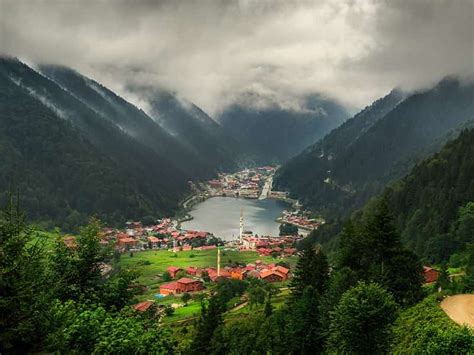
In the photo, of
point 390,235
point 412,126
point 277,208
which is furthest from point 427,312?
point 412,126

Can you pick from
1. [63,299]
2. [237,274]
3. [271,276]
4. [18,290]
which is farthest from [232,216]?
[18,290]

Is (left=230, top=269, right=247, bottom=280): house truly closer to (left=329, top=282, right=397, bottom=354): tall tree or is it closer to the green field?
the green field

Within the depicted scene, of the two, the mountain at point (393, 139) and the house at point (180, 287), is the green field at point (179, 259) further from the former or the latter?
the mountain at point (393, 139)

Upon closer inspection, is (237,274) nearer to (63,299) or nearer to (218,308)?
(218,308)

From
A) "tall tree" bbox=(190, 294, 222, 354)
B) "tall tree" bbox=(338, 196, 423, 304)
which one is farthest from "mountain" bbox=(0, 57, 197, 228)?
"tall tree" bbox=(338, 196, 423, 304)

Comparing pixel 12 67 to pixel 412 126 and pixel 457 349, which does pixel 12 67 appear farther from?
pixel 457 349

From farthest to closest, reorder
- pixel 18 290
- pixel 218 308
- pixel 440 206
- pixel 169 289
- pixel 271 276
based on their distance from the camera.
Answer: pixel 271 276, pixel 169 289, pixel 440 206, pixel 218 308, pixel 18 290
